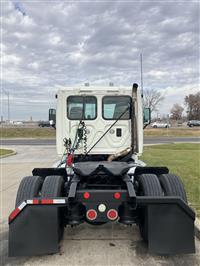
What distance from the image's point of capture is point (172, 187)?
3.46 m

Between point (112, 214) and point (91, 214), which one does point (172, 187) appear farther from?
point (91, 214)

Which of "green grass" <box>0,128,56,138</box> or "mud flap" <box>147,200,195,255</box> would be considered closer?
"mud flap" <box>147,200,195,255</box>

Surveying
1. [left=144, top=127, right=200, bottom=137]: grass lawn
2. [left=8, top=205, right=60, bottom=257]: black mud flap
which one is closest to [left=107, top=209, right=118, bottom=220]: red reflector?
[left=8, top=205, right=60, bottom=257]: black mud flap

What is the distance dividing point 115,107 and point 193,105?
8502cm

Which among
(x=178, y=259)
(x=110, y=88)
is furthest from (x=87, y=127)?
(x=178, y=259)

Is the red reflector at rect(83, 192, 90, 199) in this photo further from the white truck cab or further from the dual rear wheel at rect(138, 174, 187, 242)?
the white truck cab

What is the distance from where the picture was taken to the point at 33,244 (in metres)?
3.06

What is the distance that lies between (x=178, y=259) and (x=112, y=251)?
32.6 inches

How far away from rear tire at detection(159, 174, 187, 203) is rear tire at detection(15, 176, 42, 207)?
1696 millimetres

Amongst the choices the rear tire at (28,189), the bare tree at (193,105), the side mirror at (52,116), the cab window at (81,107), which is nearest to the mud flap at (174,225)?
the rear tire at (28,189)

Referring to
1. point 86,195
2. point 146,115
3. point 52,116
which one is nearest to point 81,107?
point 52,116

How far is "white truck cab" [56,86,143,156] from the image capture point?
19.1 feet

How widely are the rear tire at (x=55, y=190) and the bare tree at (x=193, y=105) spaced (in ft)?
284

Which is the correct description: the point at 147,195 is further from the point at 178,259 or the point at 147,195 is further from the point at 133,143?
the point at 133,143
